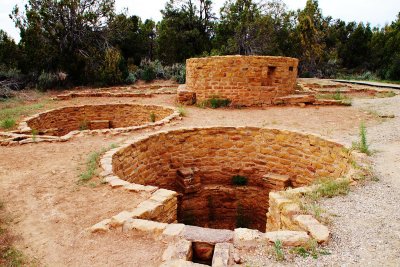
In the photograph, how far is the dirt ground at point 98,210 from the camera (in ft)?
8.39

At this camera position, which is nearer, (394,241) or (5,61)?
(394,241)

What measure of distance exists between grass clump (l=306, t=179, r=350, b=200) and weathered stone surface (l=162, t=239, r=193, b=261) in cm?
167

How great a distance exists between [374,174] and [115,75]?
14259 mm

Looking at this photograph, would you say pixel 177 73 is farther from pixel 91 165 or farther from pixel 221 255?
pixel 221 255

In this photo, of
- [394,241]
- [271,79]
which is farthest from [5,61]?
[394,241]

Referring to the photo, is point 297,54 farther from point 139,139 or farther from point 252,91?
point 139,139

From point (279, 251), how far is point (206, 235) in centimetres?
70

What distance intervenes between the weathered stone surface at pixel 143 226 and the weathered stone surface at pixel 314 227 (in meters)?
1.35

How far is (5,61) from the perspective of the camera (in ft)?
47.6

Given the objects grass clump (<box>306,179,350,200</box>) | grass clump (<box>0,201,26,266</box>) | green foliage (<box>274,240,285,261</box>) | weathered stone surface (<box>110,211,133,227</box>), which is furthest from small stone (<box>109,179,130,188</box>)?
grass clump (<box>306,179,350,200</box>)

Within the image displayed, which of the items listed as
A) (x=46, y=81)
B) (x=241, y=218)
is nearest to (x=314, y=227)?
(x=241, y=218)

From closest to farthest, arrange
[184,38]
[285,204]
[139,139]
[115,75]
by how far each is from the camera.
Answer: [285,204], [139,139], [115,75], [184,38]

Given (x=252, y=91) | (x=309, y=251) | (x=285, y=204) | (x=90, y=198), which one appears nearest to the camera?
(x=309, y=251)

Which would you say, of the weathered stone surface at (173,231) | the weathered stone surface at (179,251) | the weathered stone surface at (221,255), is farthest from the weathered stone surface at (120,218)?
the weathered stone surface at (221,255)
